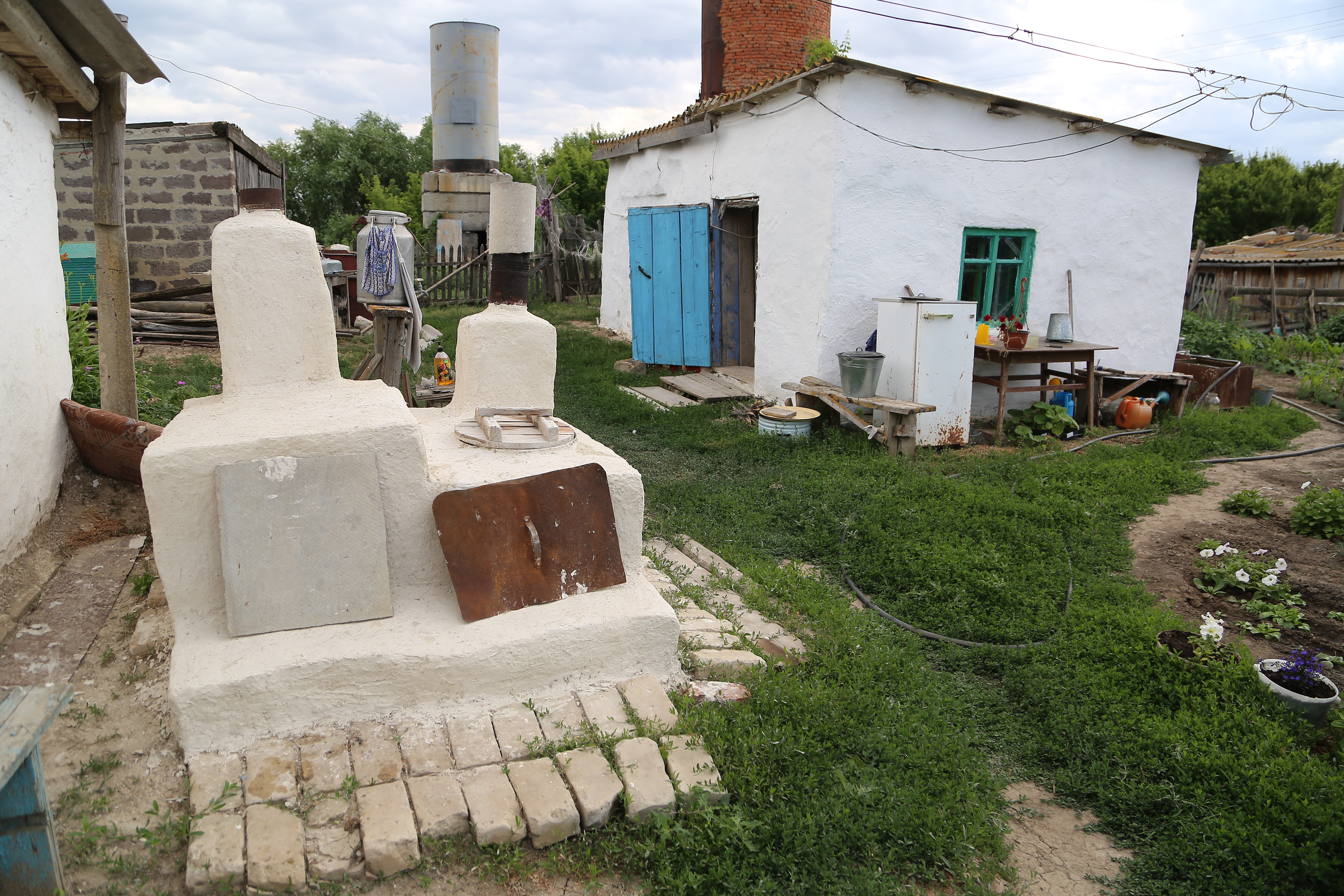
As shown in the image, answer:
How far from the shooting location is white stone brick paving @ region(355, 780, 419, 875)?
227cm

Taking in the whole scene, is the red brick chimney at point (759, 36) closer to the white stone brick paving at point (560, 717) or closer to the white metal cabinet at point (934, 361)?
the white metal cabinet at point (934, 361)

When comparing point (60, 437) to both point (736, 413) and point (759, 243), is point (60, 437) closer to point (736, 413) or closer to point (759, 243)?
point (736, 413)

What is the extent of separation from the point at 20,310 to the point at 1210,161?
1157 centimetres

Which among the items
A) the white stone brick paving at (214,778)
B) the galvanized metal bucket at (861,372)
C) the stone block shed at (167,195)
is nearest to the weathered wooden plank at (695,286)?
the galvanized metal bucket at (861,372)

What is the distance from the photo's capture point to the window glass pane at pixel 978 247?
8617 mm

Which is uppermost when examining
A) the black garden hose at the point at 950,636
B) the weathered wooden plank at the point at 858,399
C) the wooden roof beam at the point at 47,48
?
the wooden roof beam at the point at 47,48

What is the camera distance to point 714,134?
32.1 feet

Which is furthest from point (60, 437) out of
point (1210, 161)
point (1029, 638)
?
point (1210, 161)

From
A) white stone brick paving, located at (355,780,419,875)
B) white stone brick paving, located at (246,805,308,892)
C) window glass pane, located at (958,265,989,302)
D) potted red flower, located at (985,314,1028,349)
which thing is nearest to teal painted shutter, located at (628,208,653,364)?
window glass pane, located at (958,265,989,302)

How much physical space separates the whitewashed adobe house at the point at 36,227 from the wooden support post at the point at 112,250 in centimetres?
11

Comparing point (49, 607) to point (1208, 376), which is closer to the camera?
point (49, 607)

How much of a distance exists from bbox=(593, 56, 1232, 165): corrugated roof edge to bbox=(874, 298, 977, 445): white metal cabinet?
7.01ft

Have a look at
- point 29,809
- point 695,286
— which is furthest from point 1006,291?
point 29,809

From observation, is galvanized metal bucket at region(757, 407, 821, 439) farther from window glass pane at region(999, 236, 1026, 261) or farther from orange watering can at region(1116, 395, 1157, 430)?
orange watering can at region(1116, 395, 1157, 430)
